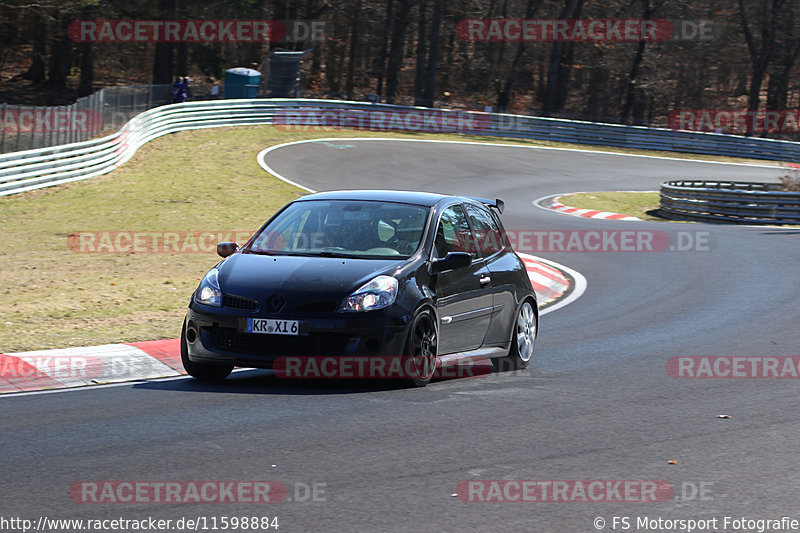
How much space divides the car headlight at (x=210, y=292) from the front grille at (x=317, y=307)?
0.66 metres

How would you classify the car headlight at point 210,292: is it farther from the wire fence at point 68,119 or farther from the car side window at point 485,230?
the wire fence at point 68,119

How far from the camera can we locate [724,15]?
83875 millimetres

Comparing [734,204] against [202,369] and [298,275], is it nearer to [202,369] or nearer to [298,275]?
[298,275]

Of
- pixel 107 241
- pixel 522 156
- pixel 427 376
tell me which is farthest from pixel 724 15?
pixel 427 376

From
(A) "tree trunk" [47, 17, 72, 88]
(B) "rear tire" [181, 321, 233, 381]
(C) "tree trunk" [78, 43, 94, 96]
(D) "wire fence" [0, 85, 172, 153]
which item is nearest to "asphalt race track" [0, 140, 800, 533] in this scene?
(B) "rear tire" [181, 321, 233, 381]

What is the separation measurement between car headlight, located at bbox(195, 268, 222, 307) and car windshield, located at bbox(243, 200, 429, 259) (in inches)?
25.3

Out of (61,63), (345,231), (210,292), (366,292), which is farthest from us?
(61,63)

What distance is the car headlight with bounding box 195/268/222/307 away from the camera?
8117 mm

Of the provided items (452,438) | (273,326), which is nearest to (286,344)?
(273,326)

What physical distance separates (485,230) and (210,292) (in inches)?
114

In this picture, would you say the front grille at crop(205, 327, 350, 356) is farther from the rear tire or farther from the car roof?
the car roof

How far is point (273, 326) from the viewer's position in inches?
309

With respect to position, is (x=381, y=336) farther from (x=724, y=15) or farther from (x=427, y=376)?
(x=724, y=15)

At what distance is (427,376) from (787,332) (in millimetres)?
5558
